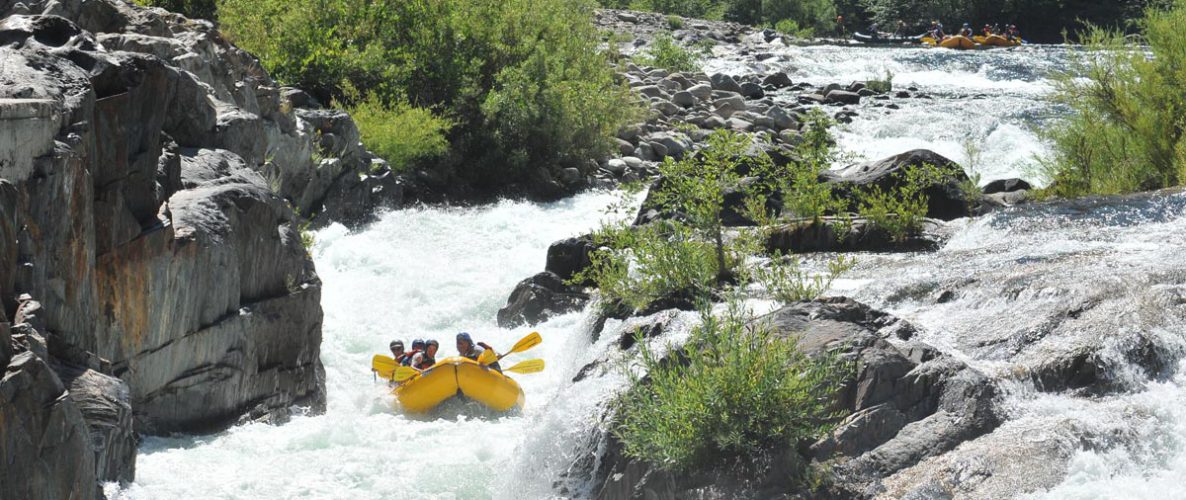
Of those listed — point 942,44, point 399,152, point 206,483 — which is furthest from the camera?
point 942,44

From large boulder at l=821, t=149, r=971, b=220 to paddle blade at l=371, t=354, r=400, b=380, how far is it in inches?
203

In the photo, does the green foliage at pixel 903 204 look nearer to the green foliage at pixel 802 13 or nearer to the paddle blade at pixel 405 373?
the paddle blade at pixel 405 373

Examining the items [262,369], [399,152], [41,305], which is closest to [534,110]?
[399,152]

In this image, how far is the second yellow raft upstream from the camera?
11078 mm

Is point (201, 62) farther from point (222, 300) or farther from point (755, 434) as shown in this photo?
point (755, 434)

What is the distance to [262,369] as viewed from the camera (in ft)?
34.1

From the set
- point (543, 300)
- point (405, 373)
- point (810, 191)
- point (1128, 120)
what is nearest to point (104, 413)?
point (405, 373)

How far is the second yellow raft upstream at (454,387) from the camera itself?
11078 mm

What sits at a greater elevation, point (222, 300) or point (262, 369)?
point (222, 300)

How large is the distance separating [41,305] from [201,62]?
6962mm

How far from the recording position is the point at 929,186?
13.3 meters

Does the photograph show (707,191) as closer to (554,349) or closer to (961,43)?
(554,349)

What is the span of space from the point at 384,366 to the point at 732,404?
5.43m

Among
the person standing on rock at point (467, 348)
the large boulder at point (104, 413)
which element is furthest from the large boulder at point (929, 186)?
the large boulder at point (104, 413)
